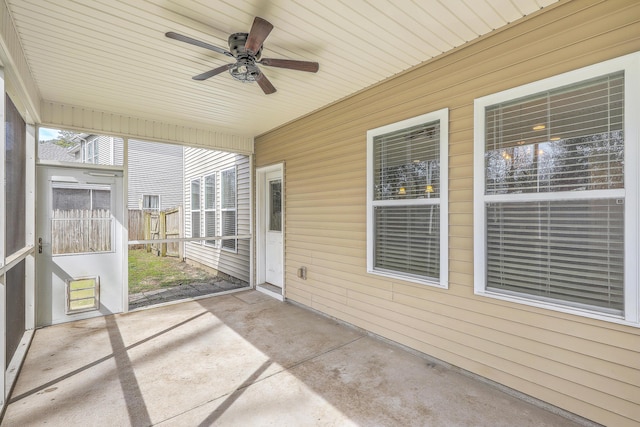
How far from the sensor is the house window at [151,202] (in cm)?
751

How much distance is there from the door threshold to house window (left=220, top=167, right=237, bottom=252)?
1.06m

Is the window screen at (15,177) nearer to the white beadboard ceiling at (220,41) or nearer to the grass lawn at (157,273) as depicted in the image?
the white beadboard ceiling at (220,41)

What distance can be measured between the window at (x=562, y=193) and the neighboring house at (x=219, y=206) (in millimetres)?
4233

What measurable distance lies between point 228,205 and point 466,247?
187 inches

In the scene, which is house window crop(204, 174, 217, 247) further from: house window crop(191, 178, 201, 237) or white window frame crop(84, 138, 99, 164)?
white window frame crop(84, 138, 99, 164)

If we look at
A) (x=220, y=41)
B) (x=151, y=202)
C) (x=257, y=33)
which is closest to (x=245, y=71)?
(x=220, y=41)

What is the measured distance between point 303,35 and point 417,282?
2.53 metres

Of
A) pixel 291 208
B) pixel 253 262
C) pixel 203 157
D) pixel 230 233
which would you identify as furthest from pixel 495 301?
pixel 203 157

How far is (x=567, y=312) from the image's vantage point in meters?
2.11

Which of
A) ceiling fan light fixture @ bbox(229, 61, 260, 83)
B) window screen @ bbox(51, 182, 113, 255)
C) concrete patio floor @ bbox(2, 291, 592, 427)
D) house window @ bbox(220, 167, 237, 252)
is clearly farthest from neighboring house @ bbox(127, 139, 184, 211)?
ceiling fan light fixture @ bbox(229, 61, 260, 83)

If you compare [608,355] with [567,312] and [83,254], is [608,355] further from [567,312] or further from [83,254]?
[83,254]

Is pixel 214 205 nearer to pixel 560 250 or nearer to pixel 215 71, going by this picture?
pixel 215 71

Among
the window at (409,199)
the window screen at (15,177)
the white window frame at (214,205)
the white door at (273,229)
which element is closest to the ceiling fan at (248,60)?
the window at (409,199)

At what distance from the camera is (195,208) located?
21.9ft
